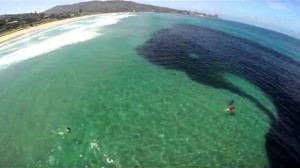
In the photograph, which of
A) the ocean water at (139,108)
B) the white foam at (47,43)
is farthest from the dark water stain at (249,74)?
the white foam at (47,43)

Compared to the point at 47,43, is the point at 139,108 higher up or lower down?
lower down

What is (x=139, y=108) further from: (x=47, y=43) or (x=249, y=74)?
(x=47, y=43)

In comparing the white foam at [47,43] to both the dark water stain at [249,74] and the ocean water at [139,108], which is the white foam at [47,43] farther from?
the dark water stain at [249,74]

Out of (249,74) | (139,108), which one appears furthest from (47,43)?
(249,74)

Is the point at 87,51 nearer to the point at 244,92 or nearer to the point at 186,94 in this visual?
the point at 186,94

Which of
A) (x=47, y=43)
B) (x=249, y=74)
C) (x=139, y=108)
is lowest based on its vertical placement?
(x=249, y=74)

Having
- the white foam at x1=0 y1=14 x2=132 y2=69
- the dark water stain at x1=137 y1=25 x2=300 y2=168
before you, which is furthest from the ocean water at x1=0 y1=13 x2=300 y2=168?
the white foam at x1=0 y1=14 x2=132 y2=69

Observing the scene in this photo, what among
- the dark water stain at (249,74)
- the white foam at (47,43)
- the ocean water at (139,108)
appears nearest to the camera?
the ocean water at (139,108)
